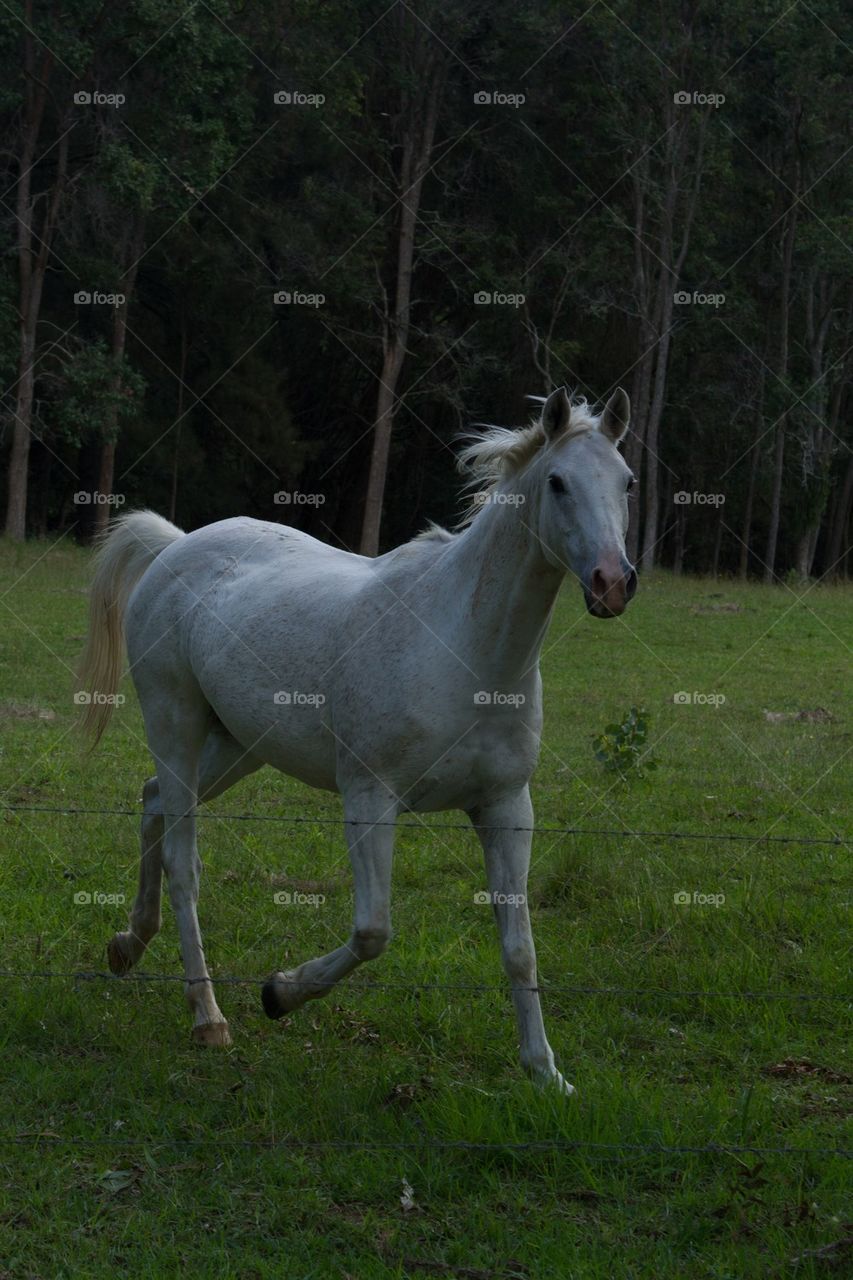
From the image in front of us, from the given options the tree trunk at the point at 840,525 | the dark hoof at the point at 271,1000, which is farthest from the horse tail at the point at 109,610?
the tree trunk at the point at 840,525

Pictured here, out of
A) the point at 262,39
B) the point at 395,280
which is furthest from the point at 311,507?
the point at 262,39

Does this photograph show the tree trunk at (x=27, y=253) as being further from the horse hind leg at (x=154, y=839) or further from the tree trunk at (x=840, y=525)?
the tree trunk at (x=840, y=525)

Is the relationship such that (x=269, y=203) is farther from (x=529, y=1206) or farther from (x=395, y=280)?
(x=529, y=1206)

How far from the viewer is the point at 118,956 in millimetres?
5570

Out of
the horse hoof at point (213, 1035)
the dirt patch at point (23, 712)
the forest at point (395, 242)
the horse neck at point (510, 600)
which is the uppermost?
the forest at point (395, 242)

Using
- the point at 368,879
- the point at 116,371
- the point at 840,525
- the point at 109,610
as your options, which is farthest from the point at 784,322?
the point at 368,879

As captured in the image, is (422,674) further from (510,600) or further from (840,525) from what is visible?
(840,525)

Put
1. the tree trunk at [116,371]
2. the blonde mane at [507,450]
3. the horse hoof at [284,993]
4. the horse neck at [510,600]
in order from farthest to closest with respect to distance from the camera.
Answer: the tree trunk at [116,371], the horse hoof at [284,993], the horse neck at [510,600], the blonde mane at [507,450]

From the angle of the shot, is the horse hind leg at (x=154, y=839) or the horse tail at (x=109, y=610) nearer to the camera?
the horse hind leg at (x=154, y=839)

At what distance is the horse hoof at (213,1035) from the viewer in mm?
5039

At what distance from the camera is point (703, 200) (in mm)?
32469

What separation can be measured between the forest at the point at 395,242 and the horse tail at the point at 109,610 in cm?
1759

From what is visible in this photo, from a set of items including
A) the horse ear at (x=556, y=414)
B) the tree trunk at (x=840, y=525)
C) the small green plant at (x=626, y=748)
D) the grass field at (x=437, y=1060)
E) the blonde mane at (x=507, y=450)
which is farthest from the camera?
the tree trunk at (x=840, y=525)

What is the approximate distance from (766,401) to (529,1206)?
3414 cm
